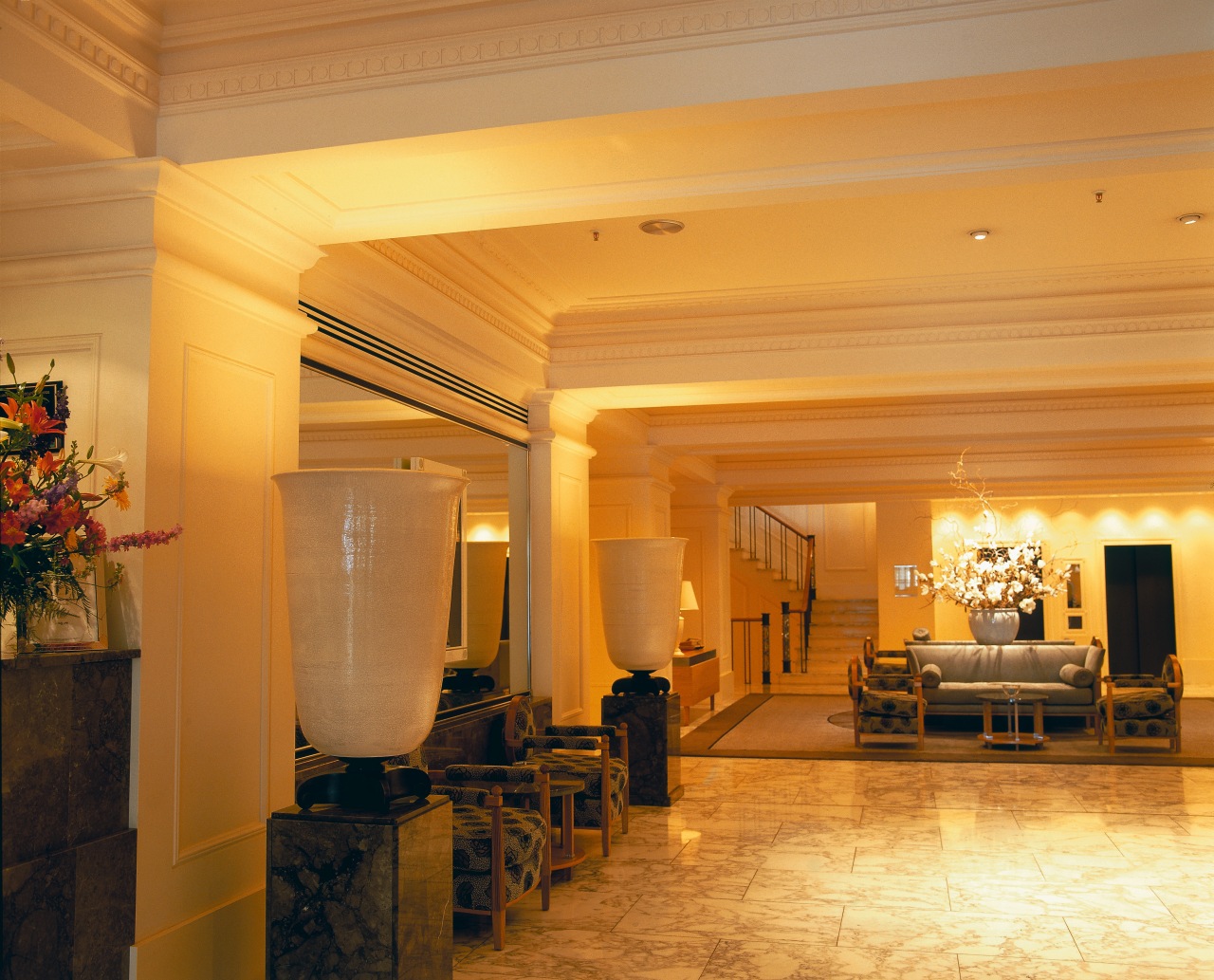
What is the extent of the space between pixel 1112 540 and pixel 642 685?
12127 mm

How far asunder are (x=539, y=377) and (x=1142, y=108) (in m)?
5.11

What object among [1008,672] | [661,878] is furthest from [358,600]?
[1008,672]

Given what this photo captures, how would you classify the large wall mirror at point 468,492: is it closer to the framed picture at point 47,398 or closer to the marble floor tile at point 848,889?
the framed picture at point 47,398

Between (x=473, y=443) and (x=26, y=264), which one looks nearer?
(x=26, y=264)

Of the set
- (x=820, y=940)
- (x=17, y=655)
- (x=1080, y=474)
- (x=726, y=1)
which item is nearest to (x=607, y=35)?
(x=726, y=1)

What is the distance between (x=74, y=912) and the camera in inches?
136

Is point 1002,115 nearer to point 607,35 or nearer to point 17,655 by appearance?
point 607,35

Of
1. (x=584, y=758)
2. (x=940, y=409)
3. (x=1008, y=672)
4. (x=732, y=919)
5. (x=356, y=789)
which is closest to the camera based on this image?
(x=356, y=789)

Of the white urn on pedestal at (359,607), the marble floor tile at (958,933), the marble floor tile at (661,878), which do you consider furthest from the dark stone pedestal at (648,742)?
the white urn on pedestal at (359,607)

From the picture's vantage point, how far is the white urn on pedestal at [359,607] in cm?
383

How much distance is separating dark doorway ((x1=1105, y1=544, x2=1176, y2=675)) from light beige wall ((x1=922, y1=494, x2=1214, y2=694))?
0.12 m

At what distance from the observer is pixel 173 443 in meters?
4.03

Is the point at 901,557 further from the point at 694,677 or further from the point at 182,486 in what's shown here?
the point at 182,486

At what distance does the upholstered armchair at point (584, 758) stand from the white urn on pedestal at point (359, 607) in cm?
265
